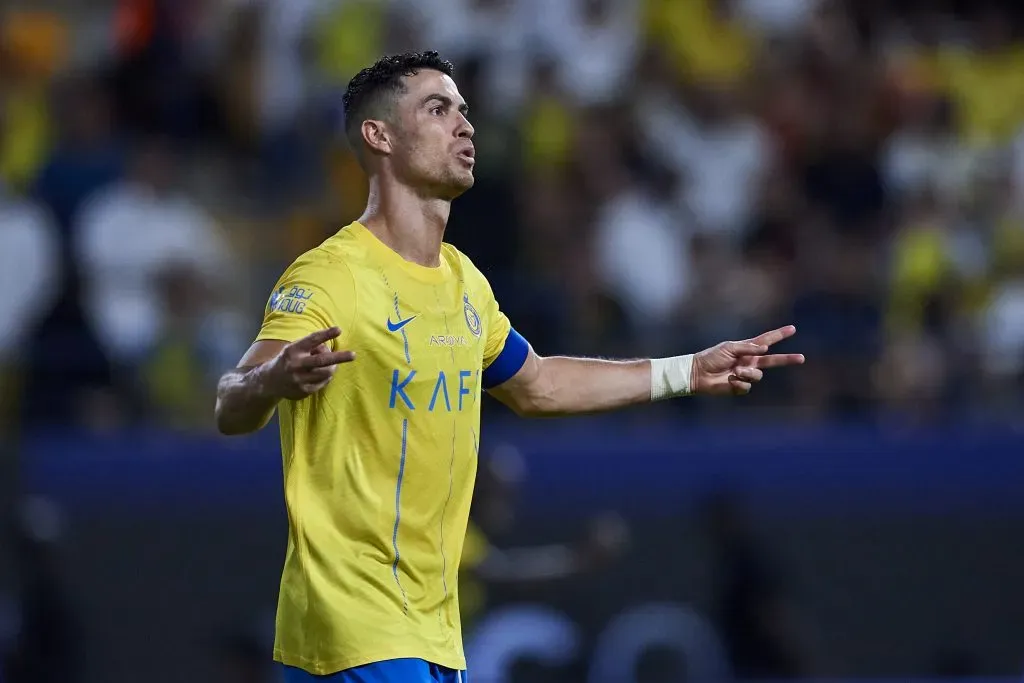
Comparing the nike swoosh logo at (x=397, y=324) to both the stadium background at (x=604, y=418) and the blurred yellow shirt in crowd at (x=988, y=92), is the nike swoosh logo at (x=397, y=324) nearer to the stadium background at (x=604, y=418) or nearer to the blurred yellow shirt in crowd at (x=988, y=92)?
the stadium background at (x=604, y=418)

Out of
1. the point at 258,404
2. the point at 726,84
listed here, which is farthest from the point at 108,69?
the point at 258,404

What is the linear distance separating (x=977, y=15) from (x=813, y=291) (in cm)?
351

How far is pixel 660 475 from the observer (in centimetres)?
1118

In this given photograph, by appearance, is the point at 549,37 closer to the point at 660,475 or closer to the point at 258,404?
the point at 660,475

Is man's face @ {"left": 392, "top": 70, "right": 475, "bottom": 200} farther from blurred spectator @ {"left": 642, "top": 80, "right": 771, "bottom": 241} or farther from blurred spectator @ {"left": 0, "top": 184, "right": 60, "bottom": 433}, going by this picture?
blurred spectator @ {"left": 642, "top": 80, "right": 771, "bottom": 241}

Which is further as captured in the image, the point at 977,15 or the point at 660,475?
the point at 977,15

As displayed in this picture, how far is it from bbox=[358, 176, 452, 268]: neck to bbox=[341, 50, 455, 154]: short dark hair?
21cm

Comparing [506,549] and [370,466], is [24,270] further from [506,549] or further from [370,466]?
[370,466]

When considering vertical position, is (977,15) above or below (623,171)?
above

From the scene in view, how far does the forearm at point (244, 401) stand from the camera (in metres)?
4.77

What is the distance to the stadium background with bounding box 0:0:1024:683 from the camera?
1095 centimetres

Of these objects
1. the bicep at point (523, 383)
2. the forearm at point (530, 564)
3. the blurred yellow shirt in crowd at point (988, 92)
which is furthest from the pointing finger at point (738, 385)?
the blurred yellow shirt in crowd at point (988, 92)

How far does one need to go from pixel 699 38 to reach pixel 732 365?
756cm

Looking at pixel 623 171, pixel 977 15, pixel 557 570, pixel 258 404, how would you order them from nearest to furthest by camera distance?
pixel 258 404 < pixel 557 570 < pixel 623 171 < pixel 977 15
